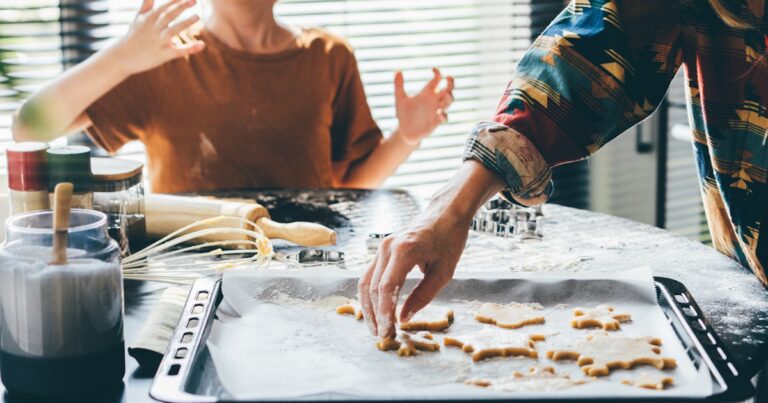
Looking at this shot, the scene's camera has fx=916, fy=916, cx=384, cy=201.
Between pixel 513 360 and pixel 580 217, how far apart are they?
754 mm

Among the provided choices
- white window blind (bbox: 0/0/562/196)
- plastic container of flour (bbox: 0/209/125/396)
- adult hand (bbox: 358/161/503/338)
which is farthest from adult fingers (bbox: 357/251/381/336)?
white window blind (bbox: 0/0/562/196)

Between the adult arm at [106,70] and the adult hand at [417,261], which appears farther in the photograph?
the adult arm at [106,70]

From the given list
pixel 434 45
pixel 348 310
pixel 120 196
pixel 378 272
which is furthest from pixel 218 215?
pixel 434 45

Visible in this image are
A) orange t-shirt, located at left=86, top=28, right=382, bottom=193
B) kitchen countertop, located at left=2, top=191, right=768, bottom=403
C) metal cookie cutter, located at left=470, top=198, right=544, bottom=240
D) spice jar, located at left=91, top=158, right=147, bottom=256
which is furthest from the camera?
orange t-shirt, located at left=86, top=28, right=382, bottom=193

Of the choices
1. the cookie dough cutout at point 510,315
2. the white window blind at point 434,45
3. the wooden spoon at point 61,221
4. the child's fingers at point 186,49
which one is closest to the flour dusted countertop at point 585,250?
the cookie dough cutout at point 510,315

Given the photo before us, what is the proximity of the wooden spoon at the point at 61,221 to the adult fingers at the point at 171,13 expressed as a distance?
109cm

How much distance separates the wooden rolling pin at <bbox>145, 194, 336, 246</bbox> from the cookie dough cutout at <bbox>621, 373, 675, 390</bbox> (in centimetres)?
65

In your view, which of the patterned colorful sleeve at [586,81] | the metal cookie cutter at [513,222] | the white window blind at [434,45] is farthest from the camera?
the white window blind at [434,45]

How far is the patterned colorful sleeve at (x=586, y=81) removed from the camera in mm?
1142

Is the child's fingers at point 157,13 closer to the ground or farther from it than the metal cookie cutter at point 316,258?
farther from it

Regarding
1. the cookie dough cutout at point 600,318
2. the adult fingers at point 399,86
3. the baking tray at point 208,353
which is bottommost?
the cookie dough cutout at point 600,318

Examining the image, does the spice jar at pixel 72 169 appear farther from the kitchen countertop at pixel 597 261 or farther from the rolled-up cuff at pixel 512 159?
the rolled-up cuff at pixel 512 159

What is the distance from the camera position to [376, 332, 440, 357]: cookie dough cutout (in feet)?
3.16

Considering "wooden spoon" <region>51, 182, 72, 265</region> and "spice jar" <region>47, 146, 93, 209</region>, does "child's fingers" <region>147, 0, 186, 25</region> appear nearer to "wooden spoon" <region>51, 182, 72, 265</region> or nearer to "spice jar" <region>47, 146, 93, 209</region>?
"spice jar" <region>47, 146, 93, 209</region>
